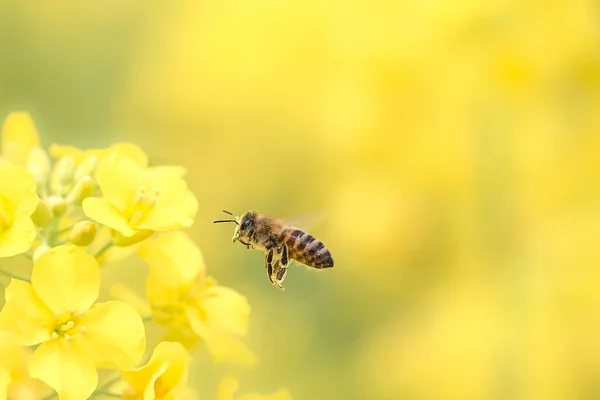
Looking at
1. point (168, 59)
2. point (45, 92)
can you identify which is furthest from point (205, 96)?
point (45, 92)

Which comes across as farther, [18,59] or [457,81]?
[18,59]

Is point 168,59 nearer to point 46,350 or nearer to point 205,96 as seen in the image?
point 205,96

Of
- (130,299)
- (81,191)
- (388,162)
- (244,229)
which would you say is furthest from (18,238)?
(388,162)

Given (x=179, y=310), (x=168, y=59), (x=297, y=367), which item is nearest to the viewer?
(x=179, y=310)

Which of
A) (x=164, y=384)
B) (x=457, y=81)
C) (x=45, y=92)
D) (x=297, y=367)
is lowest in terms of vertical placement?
(x=297, y=367)

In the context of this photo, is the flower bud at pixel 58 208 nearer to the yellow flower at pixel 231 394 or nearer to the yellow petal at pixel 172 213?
the yellow petal at pixel 172 213

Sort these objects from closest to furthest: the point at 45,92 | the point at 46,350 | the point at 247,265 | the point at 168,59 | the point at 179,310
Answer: the point at 46,350 → the point at 179,310 → the point at 247,265 → the point at 45,92 → the point at 168,59

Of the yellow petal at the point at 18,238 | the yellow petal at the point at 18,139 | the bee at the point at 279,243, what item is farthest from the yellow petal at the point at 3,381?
the bee at the point at 279,243
